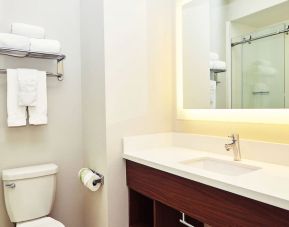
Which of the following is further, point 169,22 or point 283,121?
point 169,22

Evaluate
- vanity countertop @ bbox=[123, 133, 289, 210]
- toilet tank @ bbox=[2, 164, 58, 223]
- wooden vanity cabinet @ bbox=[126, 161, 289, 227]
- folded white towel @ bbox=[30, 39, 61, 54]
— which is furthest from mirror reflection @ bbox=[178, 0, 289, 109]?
toilet tank @ bbox=[2, 164, 58, 223]

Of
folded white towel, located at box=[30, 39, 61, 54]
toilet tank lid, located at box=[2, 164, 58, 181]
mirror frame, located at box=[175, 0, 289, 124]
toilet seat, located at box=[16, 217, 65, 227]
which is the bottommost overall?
toilet seat, located at box=[16, 217, 65, 227]

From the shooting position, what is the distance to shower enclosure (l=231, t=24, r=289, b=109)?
1430 millimetres

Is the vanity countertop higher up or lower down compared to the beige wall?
lower down

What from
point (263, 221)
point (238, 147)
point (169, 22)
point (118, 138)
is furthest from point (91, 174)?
point (169, 22)

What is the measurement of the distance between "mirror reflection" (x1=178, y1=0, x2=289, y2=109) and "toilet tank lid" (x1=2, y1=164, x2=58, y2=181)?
115 centimetres

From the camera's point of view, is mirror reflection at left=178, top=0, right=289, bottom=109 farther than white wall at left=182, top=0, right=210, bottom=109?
No

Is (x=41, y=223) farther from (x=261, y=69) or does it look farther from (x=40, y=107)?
(x=261, y=69)

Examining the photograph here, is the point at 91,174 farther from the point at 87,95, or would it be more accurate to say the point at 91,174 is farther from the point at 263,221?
the point at 263,221

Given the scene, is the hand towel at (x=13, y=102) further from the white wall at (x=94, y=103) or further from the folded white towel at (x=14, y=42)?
the white wall at (x=94, y=103)

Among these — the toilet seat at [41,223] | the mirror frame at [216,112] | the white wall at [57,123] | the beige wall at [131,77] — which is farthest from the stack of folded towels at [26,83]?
the mirror frame at [216,112]

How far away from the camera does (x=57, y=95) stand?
6.75 ft

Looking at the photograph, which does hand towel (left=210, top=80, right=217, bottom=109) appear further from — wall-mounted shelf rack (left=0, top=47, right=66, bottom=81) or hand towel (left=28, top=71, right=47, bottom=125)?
hand towel (left=28, top=71, right=47, bottom=125)

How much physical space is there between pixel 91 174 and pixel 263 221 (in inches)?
47.0
